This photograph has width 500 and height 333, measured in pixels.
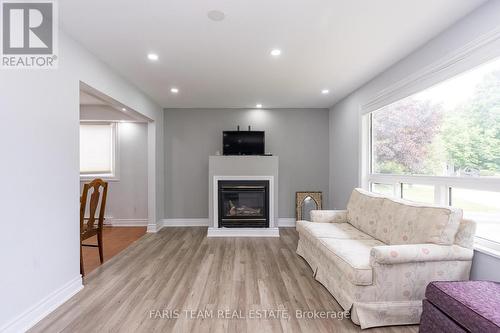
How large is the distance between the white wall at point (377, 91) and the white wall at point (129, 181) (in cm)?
394

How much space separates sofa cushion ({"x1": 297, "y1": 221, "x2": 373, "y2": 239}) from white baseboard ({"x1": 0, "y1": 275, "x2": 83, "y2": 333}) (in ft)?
8.41

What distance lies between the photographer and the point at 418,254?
1.87m

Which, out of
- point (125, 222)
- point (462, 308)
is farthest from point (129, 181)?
point (462, 308)

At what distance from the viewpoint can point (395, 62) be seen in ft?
9.27

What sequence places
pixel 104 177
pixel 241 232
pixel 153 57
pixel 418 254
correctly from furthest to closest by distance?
1. pixel 104 177
2. pixel 241 232
3. pixel 153 57
4. pixel 418 254

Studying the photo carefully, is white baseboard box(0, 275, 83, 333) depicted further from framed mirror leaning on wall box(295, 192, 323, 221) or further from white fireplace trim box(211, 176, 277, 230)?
framed mirror leaning on wall box(295, 192, 323, 221)

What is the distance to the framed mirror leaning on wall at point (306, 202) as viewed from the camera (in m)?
4.99

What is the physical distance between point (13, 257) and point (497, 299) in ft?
10.6

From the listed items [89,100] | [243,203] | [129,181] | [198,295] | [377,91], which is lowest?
[198,295]

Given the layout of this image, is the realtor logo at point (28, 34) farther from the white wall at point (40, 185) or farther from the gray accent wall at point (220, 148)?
the gray accent wall at point (220, 148)

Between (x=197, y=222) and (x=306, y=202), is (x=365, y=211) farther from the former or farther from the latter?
(x=197, y=222)

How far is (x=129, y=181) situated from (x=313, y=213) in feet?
12.6

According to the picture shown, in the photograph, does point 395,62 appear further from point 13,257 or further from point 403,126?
point 13,257

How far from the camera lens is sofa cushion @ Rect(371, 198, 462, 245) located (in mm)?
1965
